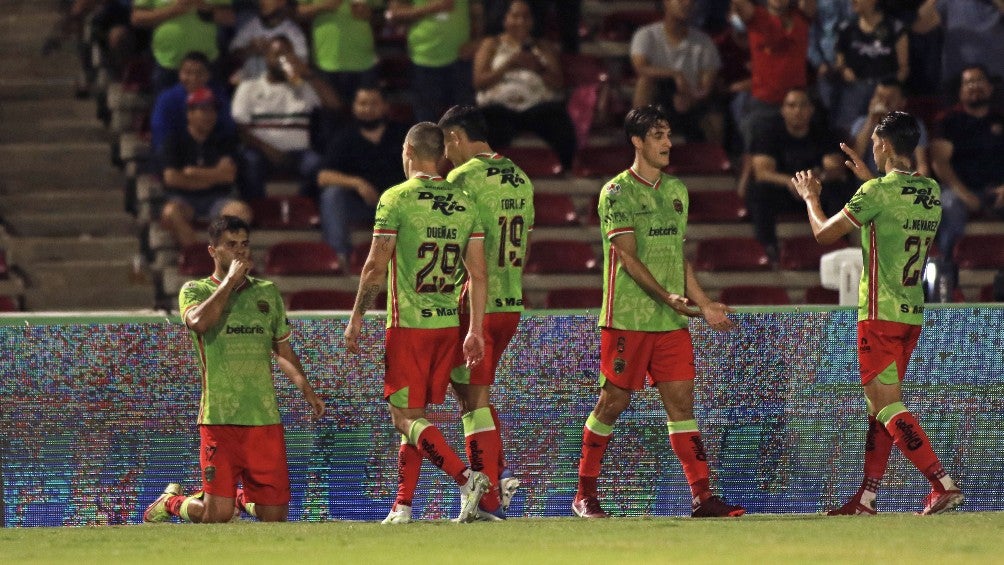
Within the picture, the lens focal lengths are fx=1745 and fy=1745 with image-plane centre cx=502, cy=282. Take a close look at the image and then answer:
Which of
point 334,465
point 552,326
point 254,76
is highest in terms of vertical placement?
point 254,76

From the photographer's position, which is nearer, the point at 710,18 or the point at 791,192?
the point at 791,192

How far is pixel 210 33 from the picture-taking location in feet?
53.8

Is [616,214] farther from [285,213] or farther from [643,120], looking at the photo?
[285,213]

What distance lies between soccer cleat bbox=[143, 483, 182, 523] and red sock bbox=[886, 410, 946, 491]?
3.95 m

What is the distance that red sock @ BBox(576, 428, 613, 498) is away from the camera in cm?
Result: 941

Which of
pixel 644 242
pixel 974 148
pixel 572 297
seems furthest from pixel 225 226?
pixel 974 148

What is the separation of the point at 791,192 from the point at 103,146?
21.7 ft

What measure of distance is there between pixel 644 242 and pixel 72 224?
860 cm

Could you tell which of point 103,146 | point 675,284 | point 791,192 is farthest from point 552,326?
point 103,146

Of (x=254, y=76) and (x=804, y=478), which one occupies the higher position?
(x=254, y=76)

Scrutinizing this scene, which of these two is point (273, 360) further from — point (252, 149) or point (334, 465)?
point (252, 149)

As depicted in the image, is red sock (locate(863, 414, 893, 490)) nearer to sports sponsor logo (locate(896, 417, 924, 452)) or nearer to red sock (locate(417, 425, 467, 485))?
sports sponsor logo (locate(896, 417, 924, 452))

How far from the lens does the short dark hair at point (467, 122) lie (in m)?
9.55

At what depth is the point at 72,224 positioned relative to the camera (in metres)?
16.4
